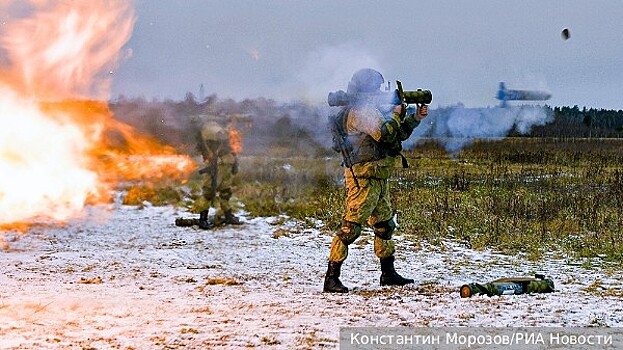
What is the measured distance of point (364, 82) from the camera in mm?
8133

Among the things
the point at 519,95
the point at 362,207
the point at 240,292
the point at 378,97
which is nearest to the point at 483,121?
the point at 519,95

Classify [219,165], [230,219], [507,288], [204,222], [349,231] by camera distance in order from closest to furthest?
[507,288] → [349,231] → [204,222] → [230,219] → [219,165]

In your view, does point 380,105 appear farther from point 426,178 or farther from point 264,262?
point 426,178

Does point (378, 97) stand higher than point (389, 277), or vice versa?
point (378, 97)

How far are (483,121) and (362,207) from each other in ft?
18.5

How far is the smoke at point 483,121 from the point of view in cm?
1208

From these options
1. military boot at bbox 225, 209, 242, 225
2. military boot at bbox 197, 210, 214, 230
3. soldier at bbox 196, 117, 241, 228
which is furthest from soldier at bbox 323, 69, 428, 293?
soldier at bbox 196, 117, 241, 228

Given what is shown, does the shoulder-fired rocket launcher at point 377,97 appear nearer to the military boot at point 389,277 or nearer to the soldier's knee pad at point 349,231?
the soldier's knee pad at point 349,231

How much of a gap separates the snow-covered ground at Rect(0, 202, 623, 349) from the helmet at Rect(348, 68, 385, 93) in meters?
2.44

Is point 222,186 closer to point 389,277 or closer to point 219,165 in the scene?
point 219,165

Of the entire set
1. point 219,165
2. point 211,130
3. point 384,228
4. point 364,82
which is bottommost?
point 384,228

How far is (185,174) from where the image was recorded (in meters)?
16.9

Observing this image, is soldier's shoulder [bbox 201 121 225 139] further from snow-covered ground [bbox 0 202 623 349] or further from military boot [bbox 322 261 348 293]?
military boot [bbox 322 261 348 293]

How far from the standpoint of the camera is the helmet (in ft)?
26.6
